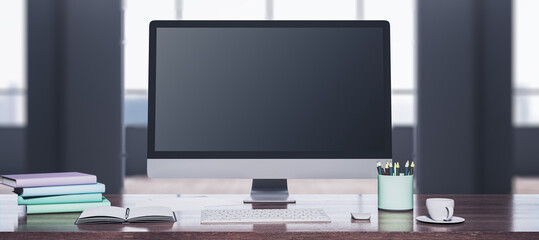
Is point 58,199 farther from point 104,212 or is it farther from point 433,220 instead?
point 433,220

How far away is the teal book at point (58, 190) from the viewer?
1.27 m

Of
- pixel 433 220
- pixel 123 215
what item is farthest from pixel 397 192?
pixel 123 215

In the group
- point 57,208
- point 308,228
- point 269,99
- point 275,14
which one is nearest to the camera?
point 308,228

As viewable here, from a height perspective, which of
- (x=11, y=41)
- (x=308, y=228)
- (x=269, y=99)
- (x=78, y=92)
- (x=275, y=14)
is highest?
(x=275, y=14)

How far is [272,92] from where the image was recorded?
148cm

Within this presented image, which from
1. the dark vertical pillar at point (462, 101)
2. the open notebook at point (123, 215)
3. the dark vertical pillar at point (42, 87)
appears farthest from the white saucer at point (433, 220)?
the dark vertical pillar at point (42, 87)

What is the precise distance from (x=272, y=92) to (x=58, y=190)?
1.83ft

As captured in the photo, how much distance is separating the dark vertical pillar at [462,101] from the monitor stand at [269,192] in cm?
302

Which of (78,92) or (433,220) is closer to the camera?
(433,220)

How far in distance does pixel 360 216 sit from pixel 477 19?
3.54m

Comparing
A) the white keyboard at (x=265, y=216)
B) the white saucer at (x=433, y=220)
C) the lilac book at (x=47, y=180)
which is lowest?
the white saucer at (x=433, y=220)

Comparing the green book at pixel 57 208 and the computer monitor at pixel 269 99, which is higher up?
the computer monitor at pixel 269 99

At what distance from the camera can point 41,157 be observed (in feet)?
14.1

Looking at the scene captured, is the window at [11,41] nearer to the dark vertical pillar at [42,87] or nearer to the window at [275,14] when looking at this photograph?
the window at [275,14]
